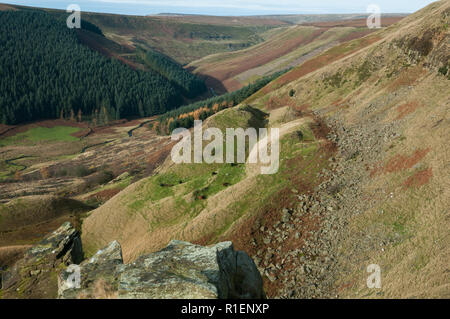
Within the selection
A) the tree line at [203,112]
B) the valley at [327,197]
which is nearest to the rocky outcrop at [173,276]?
the valley at [327,197]

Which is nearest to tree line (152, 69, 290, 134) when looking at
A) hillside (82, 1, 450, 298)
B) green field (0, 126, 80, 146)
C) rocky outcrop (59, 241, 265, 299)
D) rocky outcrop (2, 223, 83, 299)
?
green field (0, 126, 80, 146)

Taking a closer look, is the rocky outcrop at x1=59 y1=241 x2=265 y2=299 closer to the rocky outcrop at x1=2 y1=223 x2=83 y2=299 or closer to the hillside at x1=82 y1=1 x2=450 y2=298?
the rocky outcrop at x1=2 y1=223 x2=83 y2=299

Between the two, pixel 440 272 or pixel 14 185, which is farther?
pixel 14 185

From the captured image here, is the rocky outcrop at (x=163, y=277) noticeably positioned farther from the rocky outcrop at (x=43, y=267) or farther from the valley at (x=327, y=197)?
the valley at (x=327, y=197)

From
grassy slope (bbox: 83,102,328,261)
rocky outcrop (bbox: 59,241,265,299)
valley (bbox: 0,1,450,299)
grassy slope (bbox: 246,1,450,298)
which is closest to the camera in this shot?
rocky outcrop (bbox: 59,241,265,299)

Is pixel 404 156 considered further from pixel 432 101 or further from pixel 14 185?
pixel 14 185
